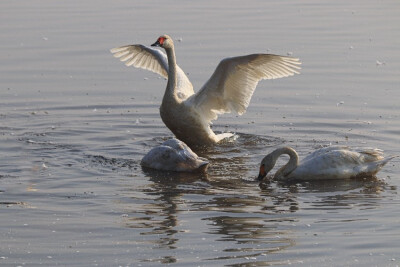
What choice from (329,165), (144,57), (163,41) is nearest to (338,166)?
(329,165)

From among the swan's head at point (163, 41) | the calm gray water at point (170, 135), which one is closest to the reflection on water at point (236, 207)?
the calm gray water at point (170, 135)

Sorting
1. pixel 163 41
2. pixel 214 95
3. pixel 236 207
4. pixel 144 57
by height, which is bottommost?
pixel 236 207

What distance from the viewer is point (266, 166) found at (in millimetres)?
10922

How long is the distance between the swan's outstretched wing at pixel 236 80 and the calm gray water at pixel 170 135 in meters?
0.46

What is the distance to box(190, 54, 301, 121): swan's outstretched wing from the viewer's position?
12.8m

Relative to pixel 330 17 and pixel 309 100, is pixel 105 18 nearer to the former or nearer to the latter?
pixel 330 17

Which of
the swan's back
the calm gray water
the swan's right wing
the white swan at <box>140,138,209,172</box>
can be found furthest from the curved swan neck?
the swan's back

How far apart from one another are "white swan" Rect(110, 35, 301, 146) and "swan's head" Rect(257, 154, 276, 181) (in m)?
2.15

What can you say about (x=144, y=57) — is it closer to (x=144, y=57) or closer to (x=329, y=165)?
(x=144, y=57)

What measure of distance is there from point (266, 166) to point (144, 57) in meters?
4.89

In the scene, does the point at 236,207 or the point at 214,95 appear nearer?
the point at 236,207

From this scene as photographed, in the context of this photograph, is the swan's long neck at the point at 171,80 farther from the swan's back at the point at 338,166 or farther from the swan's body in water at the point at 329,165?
the swan's back at the point at 338,166

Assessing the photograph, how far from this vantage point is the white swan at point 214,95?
12.9 meters

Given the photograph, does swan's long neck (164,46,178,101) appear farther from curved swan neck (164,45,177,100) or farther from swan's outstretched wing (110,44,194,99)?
swan's outstretched wing (110,44,194,99)
